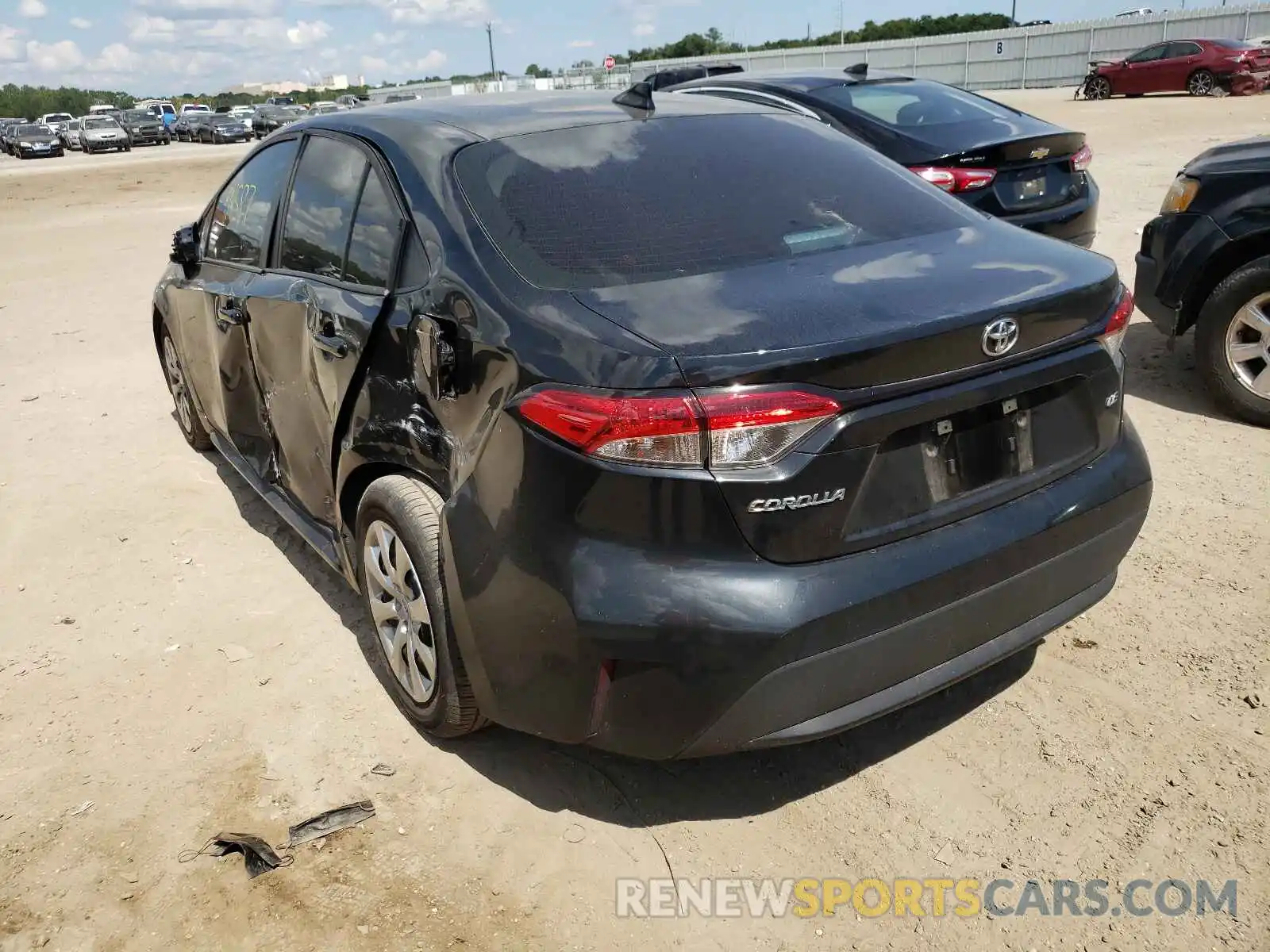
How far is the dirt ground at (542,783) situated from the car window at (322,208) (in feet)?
4.30

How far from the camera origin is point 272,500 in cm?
411

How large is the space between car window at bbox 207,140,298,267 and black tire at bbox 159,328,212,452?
0.99 m

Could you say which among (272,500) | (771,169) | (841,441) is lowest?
(272,500)

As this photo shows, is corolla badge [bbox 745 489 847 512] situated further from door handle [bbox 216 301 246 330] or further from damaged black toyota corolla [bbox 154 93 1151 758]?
door handle [bbox 216 301 246 330]

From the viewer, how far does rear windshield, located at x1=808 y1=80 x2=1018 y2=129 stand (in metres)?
6.82

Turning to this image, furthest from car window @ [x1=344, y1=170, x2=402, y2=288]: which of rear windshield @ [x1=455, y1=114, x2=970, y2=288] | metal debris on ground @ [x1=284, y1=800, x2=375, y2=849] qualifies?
metal debris on ground @ [x1=284, y1=800, x2=375, y2=849]

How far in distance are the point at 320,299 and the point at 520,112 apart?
33.7 inches

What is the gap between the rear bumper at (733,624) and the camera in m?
2.21

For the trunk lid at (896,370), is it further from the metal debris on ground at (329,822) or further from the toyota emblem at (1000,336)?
the metal debris on ground at (329,822)

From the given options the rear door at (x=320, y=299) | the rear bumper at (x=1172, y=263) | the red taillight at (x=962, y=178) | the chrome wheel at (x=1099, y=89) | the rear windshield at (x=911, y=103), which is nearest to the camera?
the rear door at (x=320, y=299)

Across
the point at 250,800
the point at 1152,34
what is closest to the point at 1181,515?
the point at 250,800

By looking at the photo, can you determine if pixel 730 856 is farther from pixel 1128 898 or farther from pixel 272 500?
pixel 272 500

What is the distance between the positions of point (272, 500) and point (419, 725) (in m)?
1.43

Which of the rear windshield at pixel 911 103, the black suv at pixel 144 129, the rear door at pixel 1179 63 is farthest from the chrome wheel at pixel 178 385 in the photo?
the black suv at pixel 144 129
